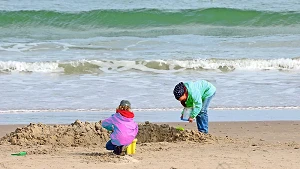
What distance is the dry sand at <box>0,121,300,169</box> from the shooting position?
635 cm

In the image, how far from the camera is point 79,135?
7848 millimetres

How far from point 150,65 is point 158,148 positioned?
8.73 meters

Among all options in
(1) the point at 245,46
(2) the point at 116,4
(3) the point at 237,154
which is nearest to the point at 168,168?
(3) the point at 237,154

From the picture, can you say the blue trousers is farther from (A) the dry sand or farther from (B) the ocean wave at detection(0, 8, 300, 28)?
(B) the ocean wave at detection(0, 8, 300, 28)

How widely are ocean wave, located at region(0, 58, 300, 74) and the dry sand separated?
21.3 feet

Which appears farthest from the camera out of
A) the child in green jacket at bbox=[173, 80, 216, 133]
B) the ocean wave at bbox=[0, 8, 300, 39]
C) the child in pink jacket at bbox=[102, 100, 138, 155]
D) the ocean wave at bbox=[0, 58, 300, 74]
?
the ocean wave at bbox=[0, 8, 300, 39]

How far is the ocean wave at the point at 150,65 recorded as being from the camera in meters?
15.5

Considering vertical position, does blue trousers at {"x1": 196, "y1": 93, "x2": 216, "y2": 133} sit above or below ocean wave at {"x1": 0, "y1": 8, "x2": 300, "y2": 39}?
below

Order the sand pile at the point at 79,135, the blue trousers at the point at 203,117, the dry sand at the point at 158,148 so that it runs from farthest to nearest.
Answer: the blue trousers at the point at 203,117 < the sand pile at the point at 79,135 < the dry sand at the point at 158,148

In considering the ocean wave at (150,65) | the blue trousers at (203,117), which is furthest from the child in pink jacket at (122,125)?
the ocean wave at (150,65)

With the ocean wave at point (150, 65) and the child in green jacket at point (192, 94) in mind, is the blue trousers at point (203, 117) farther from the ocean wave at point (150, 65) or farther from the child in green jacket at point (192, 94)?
the ocean wave at point (150, 65)

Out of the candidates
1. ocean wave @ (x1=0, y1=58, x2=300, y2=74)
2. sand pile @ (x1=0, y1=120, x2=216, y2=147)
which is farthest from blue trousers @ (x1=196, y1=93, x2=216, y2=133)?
ocean wave @ (x1=0, y1=58, x2=300, y2=74)

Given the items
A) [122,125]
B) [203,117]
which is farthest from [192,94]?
[122,125]

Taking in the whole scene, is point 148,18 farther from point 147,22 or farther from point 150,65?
point 150,65
